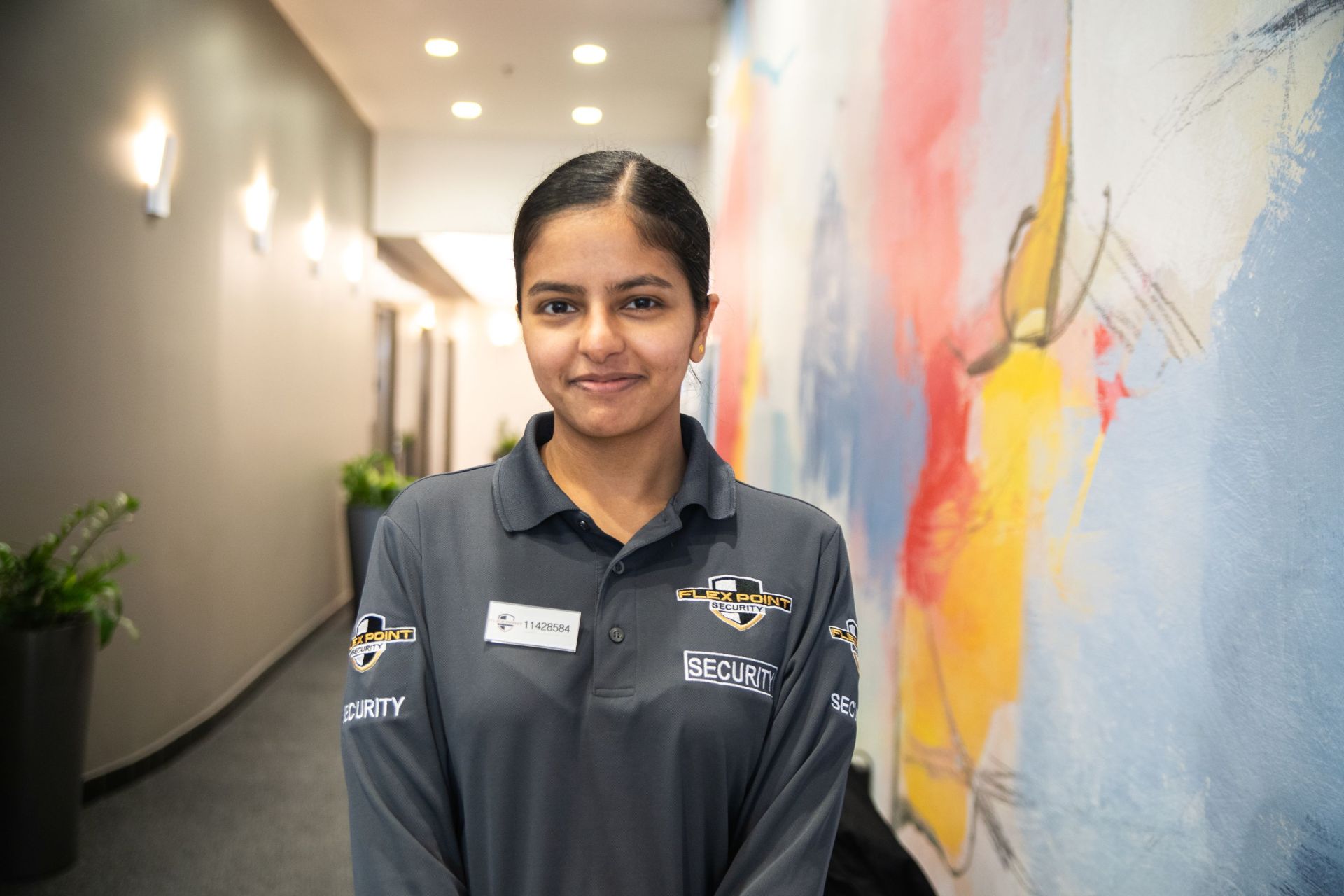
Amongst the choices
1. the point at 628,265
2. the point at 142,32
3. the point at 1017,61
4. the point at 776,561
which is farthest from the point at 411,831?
the point at 142,32

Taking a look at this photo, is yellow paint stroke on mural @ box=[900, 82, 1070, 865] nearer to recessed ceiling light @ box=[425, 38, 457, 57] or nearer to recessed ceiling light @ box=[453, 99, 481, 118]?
recessed ceiling light @ box=[425, 38, 457, 57]

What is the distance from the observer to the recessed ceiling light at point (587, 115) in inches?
299

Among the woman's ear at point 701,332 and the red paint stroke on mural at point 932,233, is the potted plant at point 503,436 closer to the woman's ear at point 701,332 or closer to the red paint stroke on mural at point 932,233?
the red paint stroke on mural at point 932,233

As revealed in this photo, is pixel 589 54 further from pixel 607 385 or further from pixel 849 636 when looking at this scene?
pixel 849 636

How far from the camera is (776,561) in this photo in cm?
128

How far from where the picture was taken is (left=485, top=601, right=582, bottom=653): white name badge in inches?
47.3

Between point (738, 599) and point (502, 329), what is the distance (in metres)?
14.1

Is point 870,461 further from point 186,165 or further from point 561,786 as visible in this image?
point 186,165

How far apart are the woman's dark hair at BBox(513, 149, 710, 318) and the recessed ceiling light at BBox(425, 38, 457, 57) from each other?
5.45 metres

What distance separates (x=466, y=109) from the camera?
7.64 metres

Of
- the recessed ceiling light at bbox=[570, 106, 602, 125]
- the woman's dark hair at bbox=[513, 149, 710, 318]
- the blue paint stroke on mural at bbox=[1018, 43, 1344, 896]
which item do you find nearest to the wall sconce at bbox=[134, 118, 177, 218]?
the woman's dark hair at bbox=[513, 149, 710, 318]

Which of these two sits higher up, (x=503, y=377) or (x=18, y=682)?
(x=503, y=377)

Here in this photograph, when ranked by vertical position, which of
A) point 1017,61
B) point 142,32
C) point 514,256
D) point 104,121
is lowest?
point 514,256

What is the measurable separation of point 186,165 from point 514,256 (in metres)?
3.90
